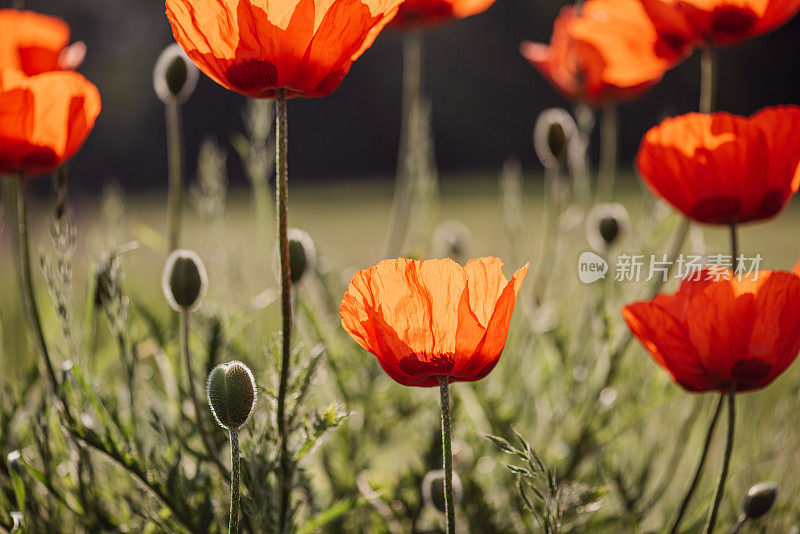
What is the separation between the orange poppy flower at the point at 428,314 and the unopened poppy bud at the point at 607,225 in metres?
0.35

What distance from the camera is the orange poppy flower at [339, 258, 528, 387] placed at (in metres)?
0.39

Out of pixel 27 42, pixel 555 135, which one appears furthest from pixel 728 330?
pixel 27 42

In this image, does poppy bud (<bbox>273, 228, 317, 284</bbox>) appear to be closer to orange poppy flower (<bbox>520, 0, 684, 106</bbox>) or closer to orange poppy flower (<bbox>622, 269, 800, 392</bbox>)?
orange poppy flower (<bbox>622, 269, 800, 392</bbox>)

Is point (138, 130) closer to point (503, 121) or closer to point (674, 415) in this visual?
point (503, 121)

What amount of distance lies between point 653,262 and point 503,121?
11.6ft

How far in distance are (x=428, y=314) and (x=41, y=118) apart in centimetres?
28

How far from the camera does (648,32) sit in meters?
0.67

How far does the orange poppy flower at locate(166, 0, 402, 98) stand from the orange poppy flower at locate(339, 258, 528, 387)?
4.5 inches

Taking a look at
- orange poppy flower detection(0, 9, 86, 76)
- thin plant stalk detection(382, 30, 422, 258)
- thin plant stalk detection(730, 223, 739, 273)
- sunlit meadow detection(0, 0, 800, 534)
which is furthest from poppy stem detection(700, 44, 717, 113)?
orange poppy flower detection(0, 9, 86, 76)

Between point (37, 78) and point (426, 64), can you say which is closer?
point (37, 78)

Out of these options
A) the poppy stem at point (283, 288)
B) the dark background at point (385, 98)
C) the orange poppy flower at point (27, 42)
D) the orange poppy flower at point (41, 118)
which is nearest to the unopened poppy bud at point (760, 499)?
the poppy stem at point (283, 288)

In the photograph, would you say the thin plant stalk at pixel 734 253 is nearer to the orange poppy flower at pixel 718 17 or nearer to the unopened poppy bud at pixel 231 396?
the orange poppy flower at pixel 718 17

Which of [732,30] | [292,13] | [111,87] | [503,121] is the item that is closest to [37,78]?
[292,13]

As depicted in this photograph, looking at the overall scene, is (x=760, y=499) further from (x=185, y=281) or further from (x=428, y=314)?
(x=185, y=281)
